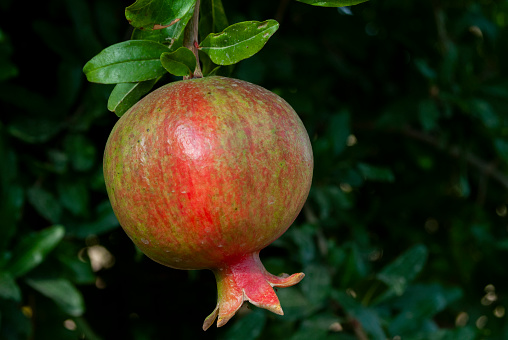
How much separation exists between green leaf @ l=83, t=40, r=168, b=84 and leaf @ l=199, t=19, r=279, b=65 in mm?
76

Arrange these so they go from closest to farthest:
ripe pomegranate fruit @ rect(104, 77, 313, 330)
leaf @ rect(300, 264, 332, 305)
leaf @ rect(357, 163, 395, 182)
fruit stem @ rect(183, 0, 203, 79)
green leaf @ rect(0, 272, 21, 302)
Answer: ripe pomegranate fruit @ rect(104, 77, 313, 330)
fruit stem @ rect(183, 0, 203, 79)
green leaf @ rect(0, 272, 21, 302)
leaf @ rect(300, 264, 332, 305)
leaf @ rect(357, 163, 395, 182)

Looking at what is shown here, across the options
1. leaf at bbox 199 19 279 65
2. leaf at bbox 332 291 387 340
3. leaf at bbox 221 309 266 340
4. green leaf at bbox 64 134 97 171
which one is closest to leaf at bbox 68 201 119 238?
green leaf at bbox 64 134 97 171

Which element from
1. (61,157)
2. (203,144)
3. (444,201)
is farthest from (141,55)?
(444,201)

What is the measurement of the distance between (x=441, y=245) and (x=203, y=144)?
1.71 metres

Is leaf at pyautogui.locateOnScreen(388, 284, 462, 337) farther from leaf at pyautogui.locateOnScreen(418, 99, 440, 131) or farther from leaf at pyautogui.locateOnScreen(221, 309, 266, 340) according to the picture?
leaf at pyautogui.locateOnScreen(418, 99, 440, 131)

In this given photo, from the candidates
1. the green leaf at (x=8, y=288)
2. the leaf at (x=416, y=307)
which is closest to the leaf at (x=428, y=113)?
the leaf at (x=416, y=307)

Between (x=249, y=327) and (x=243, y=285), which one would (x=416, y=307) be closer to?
(x=249, y=327)

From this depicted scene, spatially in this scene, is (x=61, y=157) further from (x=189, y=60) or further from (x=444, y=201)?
(x=444, y=201)

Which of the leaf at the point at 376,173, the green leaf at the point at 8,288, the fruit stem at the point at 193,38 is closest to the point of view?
the fruit stem at the point at 193,38

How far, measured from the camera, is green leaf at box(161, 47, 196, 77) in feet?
2.10

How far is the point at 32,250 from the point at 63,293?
117 millimetres

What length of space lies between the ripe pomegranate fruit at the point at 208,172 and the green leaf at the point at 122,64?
5 cm

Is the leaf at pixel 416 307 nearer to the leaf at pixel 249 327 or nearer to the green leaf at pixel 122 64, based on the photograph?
the leaf at pixel 249 327

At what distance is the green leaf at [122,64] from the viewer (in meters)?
0.65
